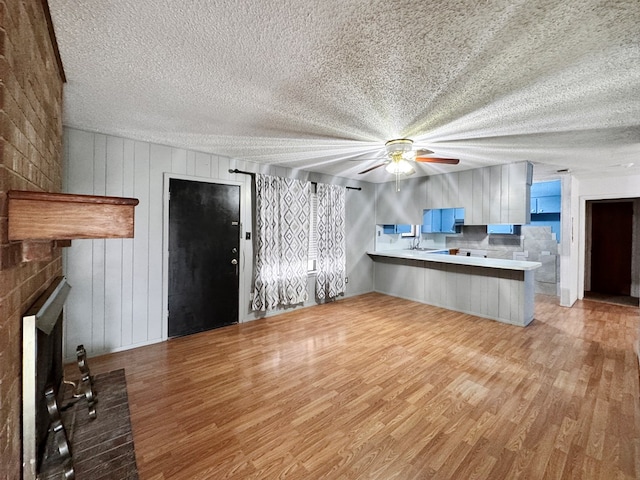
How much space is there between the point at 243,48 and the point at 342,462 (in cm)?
245

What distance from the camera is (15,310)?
42.0 inches

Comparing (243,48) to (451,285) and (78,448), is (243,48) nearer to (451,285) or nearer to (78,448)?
(78,448)

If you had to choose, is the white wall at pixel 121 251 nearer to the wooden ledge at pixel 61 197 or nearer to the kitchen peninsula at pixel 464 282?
the wooden ledge at pixel 61 197

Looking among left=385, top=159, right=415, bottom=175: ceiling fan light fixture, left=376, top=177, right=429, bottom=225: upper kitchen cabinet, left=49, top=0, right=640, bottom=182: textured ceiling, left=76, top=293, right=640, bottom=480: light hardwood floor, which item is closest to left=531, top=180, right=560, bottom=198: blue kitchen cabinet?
left=376, top=177, right=429, bottom=225: upper kitchen cabinet

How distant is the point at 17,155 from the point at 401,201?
5.37m

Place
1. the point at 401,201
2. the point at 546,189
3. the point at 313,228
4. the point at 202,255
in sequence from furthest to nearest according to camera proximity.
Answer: the point at 546,189, the point at 401,201, the point at 313,228, the point at 202,255

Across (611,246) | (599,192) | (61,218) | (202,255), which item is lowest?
(202,255)

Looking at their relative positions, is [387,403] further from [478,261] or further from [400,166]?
[478,261]

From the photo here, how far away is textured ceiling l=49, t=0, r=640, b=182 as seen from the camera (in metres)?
1.30

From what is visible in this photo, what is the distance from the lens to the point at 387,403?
7.33 ft

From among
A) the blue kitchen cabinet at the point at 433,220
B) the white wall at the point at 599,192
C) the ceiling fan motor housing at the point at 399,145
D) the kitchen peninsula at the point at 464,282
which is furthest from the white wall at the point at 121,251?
the white wall at the point at 599,192

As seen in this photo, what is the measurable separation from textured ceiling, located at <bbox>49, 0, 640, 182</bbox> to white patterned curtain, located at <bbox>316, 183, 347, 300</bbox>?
6.13 feet

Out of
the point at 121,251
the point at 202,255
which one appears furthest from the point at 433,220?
the point at 121,251

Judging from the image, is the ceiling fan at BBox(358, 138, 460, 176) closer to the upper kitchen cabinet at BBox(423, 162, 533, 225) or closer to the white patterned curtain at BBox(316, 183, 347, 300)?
the upper kitchen cabinet at BBox(423, 162, 533, 225)
